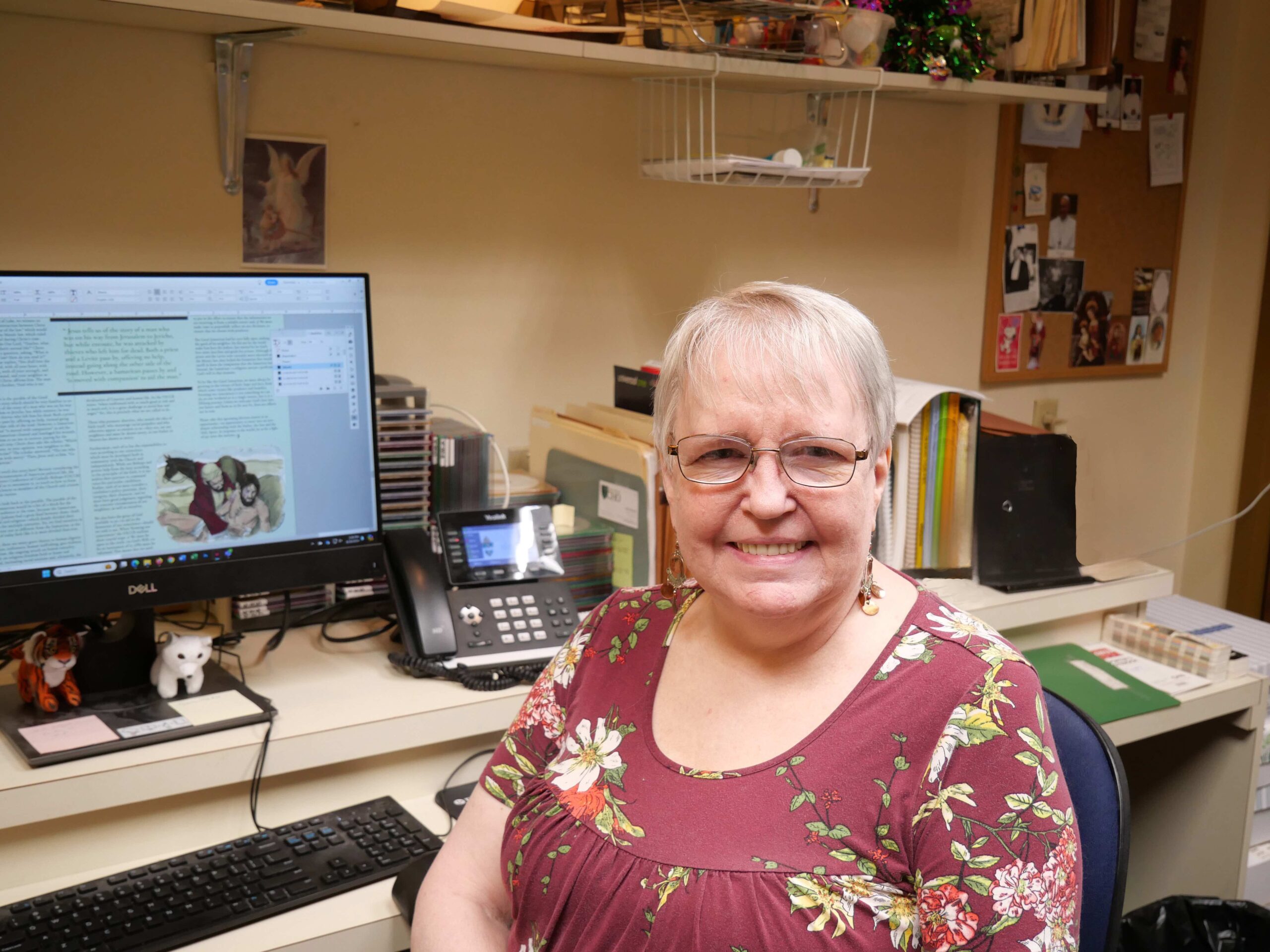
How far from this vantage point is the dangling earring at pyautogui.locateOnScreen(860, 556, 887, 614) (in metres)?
1.12

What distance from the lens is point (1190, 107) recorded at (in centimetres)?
292

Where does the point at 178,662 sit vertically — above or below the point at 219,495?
below

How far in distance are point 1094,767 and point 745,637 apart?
38 cm

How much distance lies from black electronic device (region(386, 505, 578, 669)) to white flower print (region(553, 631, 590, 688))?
295mm

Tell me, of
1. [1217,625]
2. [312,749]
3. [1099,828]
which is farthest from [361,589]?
[1217,625]

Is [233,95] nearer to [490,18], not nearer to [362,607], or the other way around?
[490,18]

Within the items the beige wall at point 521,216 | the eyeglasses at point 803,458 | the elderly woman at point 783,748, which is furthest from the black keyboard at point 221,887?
the beige wall at point 521,216

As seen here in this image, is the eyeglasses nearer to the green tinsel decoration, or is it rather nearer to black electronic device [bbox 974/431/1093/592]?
black electronic device [bbox 974/431/1093/592]

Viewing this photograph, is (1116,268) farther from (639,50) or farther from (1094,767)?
(1094,767)

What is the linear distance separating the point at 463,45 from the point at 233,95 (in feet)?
1.30

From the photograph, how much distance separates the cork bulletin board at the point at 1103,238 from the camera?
2.69 metres

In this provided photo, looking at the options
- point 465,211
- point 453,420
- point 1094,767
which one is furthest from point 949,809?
point 465,211

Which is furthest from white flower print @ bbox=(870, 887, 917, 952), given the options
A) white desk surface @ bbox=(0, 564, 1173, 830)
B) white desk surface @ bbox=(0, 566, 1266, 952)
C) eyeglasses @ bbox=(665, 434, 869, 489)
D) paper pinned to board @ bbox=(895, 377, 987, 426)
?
paper pinned to board @ bbox=(895, 377, 987, 426)

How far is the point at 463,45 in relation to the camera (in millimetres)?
1569
